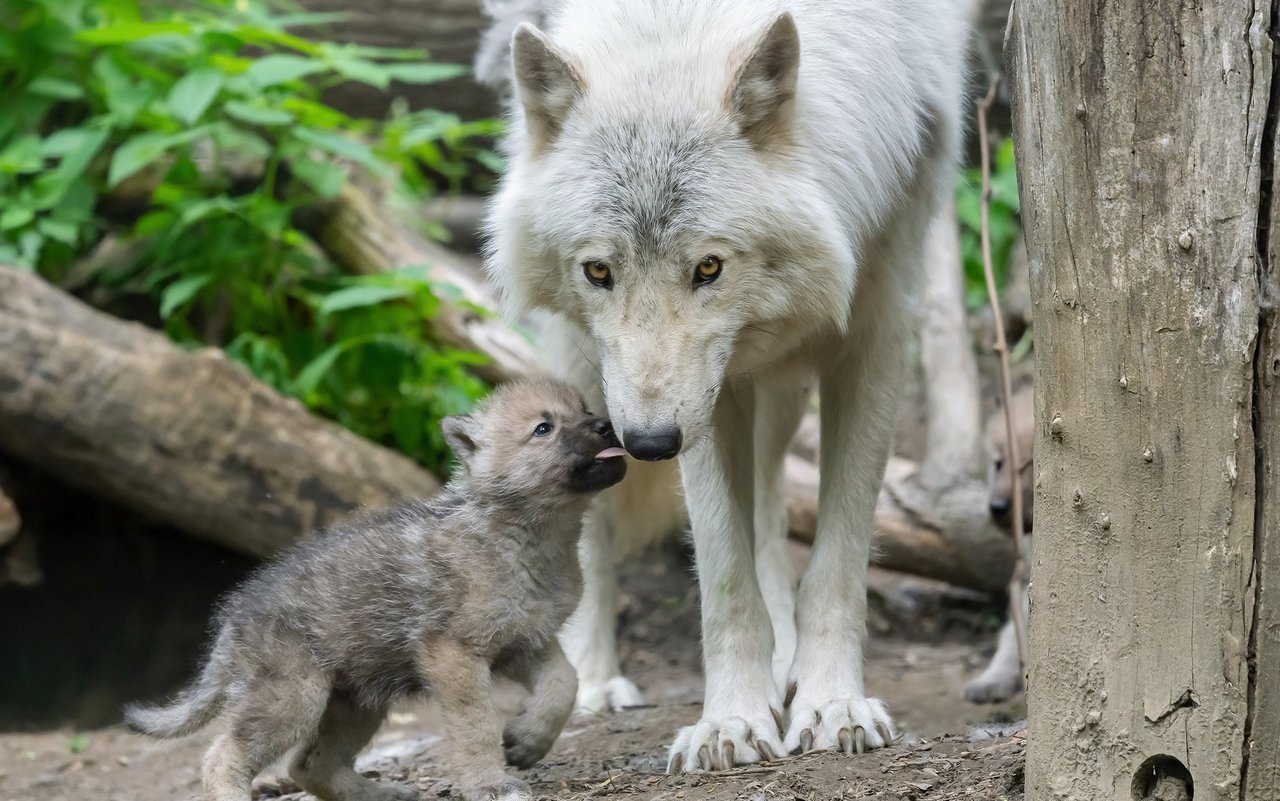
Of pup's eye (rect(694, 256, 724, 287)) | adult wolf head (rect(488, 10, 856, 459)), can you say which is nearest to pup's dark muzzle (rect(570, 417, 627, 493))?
adult wolf head (rect(488, 10, 856, 459))

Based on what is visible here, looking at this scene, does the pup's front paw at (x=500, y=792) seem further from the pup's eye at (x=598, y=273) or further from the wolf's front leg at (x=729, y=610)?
the pup's eye at (x=598, y=273)

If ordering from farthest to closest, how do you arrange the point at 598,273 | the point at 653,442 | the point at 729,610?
1. the point at 729,610
2. the point at 598,273
3. the point at 653,442

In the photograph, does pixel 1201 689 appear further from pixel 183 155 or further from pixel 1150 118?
pixel 183 155

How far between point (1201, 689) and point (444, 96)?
24.6 feet

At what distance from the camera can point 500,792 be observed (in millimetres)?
3412

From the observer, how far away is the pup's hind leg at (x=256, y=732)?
3.47 meters

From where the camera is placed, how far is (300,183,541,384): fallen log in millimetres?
7113

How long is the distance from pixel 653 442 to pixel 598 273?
62 cm

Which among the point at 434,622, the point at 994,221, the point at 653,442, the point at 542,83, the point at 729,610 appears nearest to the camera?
the point at 653,442

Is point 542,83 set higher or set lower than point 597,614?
higher

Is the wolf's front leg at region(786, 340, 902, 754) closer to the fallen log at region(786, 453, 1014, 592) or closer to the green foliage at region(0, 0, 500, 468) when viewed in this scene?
the fallen log at region(786, 453, 1014, 592)

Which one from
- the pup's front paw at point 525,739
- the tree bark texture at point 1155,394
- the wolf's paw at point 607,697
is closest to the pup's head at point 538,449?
the pup's front paw at point 525,739

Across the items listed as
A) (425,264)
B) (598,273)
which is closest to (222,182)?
(425,264)

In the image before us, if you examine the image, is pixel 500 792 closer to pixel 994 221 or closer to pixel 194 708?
pixel 194 708
